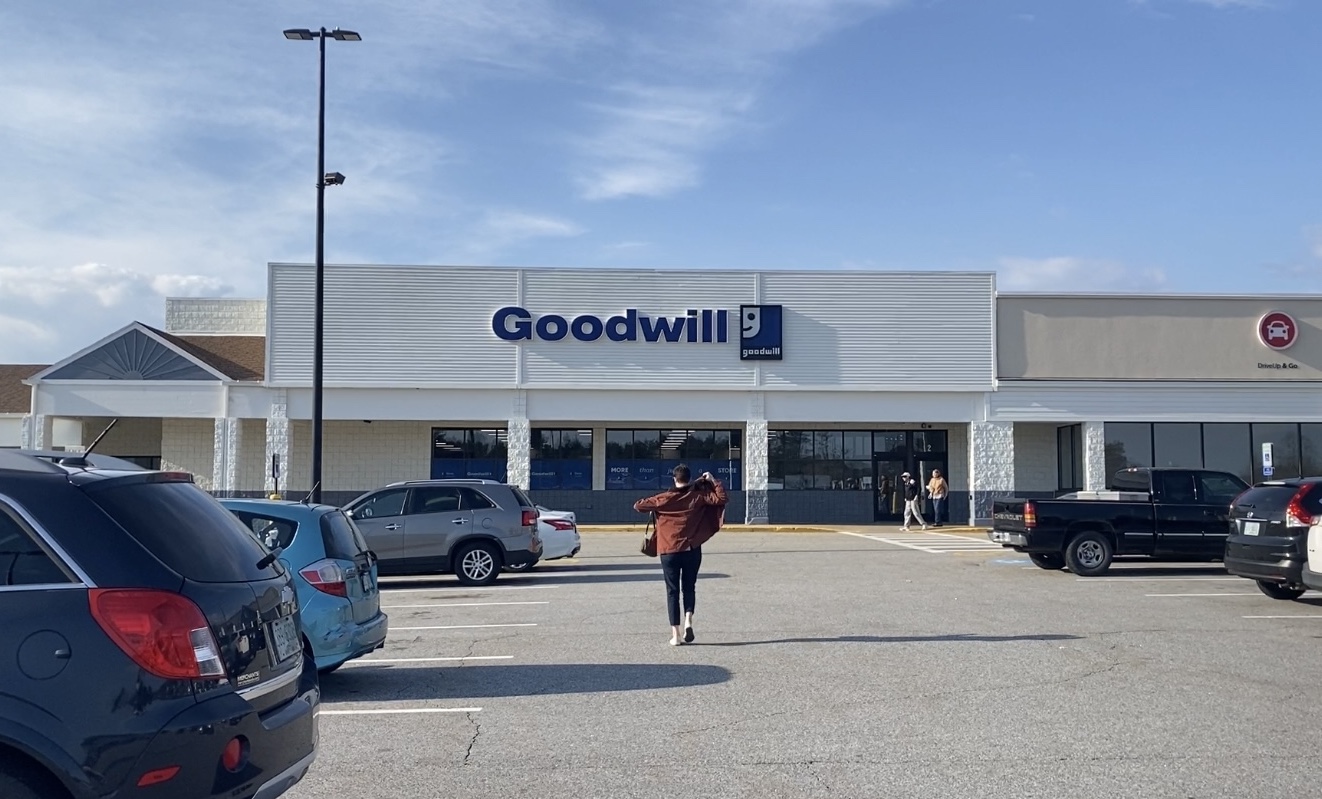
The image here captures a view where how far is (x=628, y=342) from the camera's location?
3394 cm

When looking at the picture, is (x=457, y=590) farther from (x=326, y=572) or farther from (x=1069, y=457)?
(x=1069, y=457)

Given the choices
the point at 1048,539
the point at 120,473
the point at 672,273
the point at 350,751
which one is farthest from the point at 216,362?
the point at 120,473

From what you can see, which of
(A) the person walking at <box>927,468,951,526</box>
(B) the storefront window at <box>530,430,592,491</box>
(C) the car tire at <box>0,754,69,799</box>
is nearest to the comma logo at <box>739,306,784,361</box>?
(B) the storefront window at <box>530,430,592,491</box>

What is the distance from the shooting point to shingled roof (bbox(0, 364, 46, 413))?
35406 mm

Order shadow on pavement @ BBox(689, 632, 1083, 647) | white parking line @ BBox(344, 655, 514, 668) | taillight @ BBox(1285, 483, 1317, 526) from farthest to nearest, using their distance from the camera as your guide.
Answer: taillight @ BBox(1285, 483, 1317, 526), shadow on pavement @ BBox(689, 632, 1083, 647), white parking line @ BBox(344, 655, 514, 668)

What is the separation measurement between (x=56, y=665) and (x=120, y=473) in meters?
0.90

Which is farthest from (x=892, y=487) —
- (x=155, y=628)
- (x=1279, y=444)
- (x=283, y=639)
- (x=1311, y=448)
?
(x=155, y=628)

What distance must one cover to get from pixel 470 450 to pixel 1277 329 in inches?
919

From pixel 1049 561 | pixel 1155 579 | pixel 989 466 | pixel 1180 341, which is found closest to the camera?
pixel 1155 579

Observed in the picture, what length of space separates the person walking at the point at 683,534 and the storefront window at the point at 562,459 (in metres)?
23.4

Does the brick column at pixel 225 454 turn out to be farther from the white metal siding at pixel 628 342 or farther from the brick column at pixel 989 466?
the brick column at pixel 989 466

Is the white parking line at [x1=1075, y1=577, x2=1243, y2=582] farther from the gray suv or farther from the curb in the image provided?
the curb

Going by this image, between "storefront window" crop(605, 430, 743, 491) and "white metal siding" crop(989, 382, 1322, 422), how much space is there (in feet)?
30.5

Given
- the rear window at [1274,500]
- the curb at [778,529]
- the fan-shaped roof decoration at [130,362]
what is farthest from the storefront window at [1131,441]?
the fan-shaped roof decoration at [130,362]
